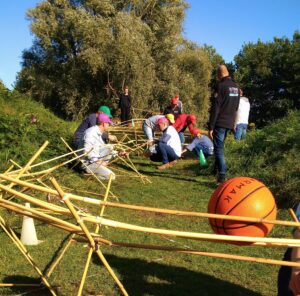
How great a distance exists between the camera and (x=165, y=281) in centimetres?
413

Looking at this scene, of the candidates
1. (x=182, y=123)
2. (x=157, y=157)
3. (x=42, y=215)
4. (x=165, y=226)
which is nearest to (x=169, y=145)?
(x=157, y=157)

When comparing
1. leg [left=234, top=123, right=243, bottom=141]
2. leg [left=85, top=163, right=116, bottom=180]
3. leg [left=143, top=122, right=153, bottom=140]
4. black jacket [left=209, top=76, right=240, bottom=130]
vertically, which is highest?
black jacket [left=209, top=76, right=240, bottom=130]

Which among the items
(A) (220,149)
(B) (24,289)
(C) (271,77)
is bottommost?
(B) (24,289)

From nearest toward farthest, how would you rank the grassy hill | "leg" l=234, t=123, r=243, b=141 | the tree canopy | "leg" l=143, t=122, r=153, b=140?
the grassy hill
"leg" l=143, t=122, r=153, b=140
"leg" l=234, t=123, r=243, b=141
the tree canopy

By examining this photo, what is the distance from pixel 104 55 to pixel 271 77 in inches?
764

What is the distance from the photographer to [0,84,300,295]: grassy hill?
13.3 ft

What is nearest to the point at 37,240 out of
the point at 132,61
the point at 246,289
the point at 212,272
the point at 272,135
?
the point at 212,272

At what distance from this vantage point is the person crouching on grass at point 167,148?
10.4m

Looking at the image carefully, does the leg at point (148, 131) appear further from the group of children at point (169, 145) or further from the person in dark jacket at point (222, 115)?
the person in dark jacket at point (222, 115)

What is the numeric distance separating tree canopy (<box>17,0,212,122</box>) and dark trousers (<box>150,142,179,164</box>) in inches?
620

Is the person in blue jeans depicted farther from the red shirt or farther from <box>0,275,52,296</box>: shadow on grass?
the red shirt

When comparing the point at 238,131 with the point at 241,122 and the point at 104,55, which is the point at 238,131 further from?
the point at 104,55

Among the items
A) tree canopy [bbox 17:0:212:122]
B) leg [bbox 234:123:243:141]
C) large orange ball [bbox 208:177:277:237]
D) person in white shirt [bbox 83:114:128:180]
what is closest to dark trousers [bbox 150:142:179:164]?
person in white shirt [bbox 83:114:128:180]

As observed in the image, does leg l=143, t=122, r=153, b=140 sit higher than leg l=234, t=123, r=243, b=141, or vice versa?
leg l=234, t=123, r=243, b=141
